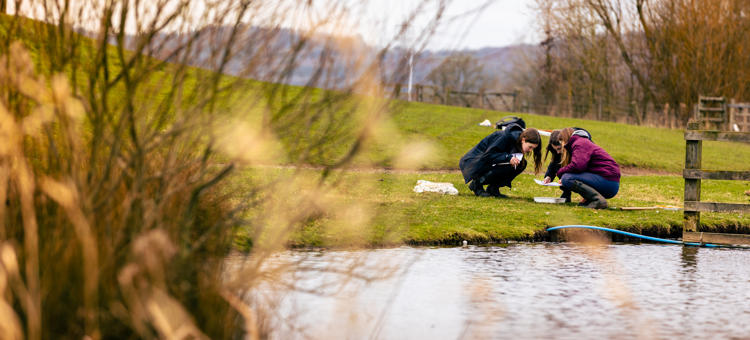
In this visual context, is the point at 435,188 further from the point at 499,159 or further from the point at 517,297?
the point at 517,297

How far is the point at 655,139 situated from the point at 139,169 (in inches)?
1040

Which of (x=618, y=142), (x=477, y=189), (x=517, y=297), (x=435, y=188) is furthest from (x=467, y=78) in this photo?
(x=517, y=297)

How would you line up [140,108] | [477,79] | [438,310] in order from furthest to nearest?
[477,79]
[438,310]
[140,108]

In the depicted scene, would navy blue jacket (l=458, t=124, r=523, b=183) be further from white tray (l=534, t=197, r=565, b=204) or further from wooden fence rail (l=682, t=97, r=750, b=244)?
wooden fence rail (l=682, t=97, r=750, b=244)

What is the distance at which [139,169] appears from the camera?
3.82 m

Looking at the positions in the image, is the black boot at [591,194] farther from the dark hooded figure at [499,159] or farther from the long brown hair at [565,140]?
the dark hooded figure at [499,159]

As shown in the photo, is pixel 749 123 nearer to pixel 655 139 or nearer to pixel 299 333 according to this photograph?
pixel 655 139

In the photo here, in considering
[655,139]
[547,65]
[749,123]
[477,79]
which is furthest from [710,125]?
[477,79]

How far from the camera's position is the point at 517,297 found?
242 inches

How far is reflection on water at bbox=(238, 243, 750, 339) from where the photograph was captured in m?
5.06

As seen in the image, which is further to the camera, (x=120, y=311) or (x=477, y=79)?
(x=477, y=79)

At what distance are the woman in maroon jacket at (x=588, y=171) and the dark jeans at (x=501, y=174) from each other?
0.70 meters

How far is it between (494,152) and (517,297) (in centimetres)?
603

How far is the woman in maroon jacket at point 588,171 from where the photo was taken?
11133 millimetres
